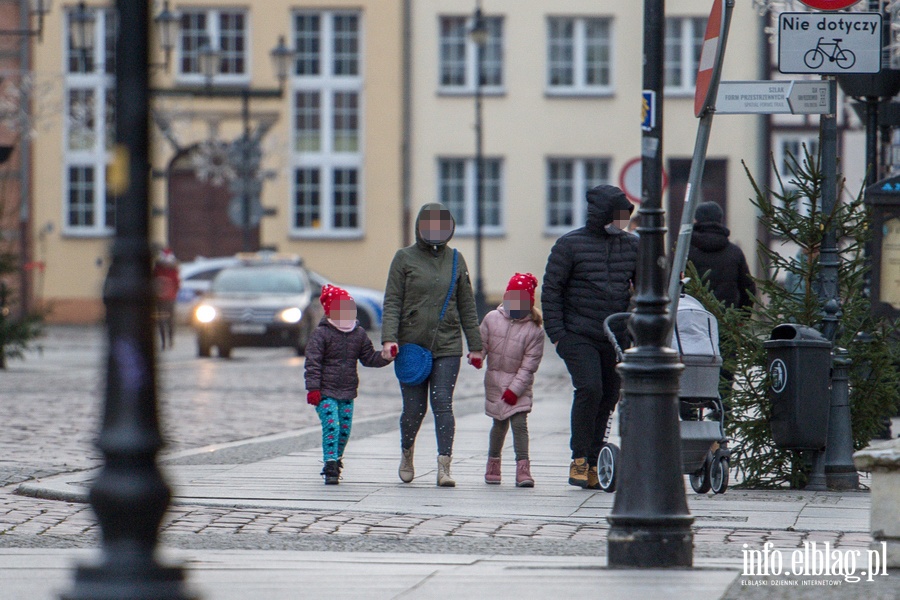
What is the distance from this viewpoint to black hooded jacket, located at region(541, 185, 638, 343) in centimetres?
971

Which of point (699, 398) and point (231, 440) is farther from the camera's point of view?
point (231, 440)

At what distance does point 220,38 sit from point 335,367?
31.6 meters

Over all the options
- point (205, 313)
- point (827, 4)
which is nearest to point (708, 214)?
point (827, 4)

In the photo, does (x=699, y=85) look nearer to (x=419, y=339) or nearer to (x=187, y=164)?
(x=419, y=339)

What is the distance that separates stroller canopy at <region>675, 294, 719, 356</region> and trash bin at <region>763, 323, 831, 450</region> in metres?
0.45

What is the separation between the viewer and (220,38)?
133 feet

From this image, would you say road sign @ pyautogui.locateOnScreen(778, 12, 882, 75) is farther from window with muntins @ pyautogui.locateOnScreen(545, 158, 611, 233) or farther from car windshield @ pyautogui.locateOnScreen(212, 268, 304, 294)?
window with muntins @ pyautogui.locateOnScreen(545, 158, 611, 233)

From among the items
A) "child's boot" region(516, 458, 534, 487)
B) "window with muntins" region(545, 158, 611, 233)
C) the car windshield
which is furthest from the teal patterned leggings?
"window with muntins" region(545, 158, 611, 233)

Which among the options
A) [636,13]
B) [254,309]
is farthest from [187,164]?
[254,309]

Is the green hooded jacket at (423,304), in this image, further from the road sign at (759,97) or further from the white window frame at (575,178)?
the white window frame at (575,178)

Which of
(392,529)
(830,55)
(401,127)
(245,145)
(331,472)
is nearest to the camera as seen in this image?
(392,529)

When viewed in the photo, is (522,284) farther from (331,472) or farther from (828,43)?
(828,43)

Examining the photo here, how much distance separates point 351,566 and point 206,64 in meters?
26.2

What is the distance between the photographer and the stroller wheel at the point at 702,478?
9.27m
